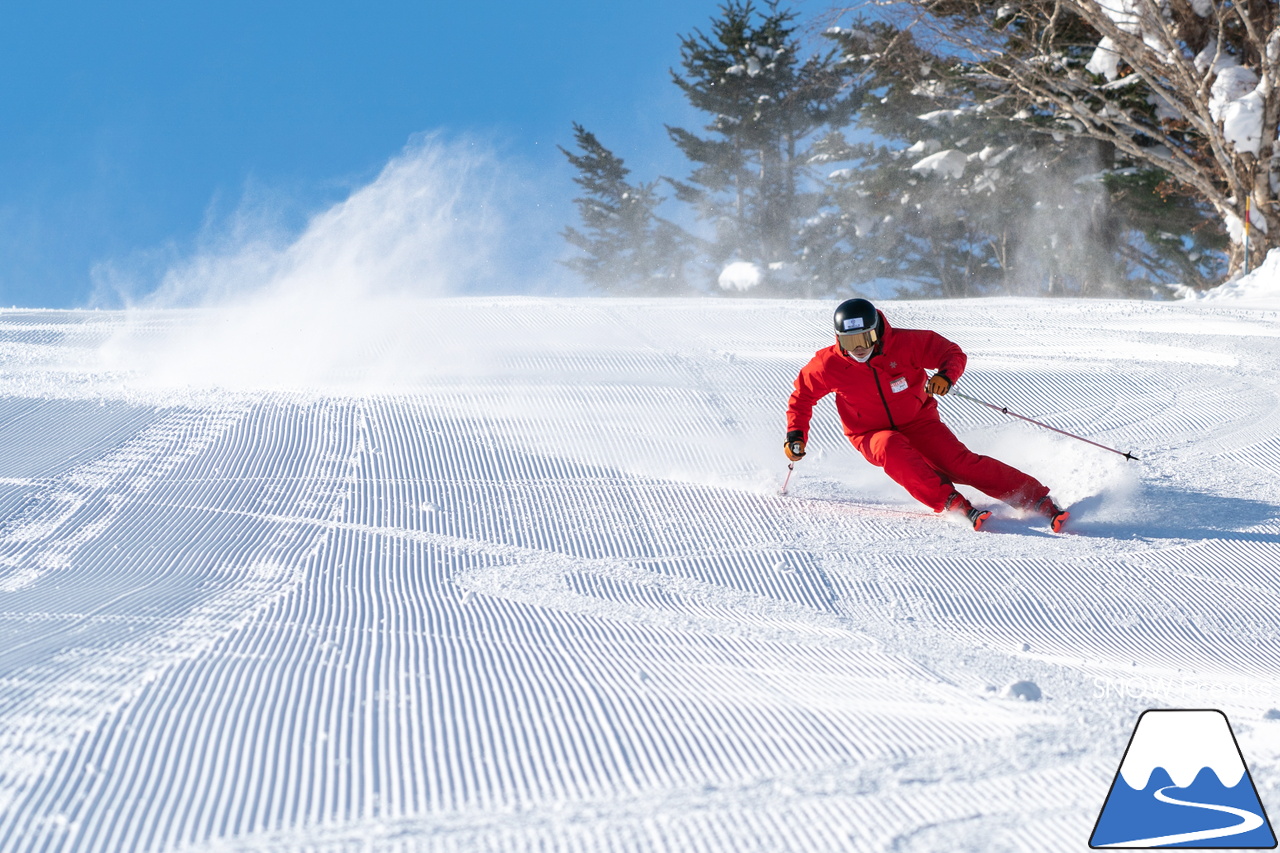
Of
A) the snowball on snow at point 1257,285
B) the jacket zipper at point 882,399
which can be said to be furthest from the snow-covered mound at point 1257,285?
the jacket zipper at point 882,399

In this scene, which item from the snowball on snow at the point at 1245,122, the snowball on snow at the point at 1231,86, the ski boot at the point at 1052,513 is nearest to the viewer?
the ski boot at the point at 1052,513

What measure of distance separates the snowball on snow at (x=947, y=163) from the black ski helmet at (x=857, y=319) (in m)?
18.6

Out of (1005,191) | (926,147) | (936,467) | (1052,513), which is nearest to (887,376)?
(936,467)

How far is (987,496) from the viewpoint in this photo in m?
4.18

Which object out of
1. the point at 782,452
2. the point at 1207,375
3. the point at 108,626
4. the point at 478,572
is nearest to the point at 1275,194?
the point at 1207,375

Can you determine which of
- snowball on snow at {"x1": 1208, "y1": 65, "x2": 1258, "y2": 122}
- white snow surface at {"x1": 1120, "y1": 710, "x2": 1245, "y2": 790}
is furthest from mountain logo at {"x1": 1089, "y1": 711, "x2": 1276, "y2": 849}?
snowball on snow at {"x1": 1208, "y1": 65, "x2": 1258, "y2": 122}

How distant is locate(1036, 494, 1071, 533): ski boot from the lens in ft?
12.1

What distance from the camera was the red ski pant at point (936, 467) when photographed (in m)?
3.89

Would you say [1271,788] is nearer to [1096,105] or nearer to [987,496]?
[987,496]

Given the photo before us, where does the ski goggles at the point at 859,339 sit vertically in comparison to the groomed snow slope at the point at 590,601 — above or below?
above

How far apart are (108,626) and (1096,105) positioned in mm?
17711

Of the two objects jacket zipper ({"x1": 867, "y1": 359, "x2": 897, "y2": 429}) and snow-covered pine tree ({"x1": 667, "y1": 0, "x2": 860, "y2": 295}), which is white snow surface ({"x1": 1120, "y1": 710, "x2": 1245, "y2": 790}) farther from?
snow-covered pine tree ({"x1": 667, "y1": 0, "x2": 860, "y2": 295})

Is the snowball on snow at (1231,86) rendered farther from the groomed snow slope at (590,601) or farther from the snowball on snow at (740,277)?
the snowball on snow at (740,277)

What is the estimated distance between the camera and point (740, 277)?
2653cm
